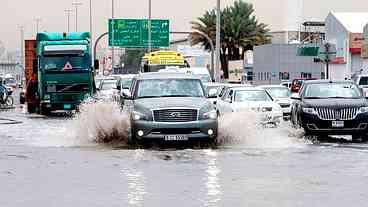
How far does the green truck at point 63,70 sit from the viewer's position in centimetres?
3812

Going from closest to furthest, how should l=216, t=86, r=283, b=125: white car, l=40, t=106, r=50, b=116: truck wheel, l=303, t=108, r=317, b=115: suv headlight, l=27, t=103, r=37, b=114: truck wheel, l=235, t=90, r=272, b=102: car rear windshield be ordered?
l=303, t=108, r=317, b=115: suv headlight, l=216, t=86, r=283, b=125: white car, l=235, t=90, r=272, b=102: car rear windshield, l=40, t=106, r=50, b=116: truck wheel, l=27, t=103, r=37, b=114: truck wheel

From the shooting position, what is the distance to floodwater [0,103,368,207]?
1191 centimetres

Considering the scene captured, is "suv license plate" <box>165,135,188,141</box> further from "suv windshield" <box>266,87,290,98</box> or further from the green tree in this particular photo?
the green tree

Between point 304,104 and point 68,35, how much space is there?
18234 mm

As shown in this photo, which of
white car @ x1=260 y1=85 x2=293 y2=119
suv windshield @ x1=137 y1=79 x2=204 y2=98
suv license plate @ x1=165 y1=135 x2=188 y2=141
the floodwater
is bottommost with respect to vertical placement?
the floodwater

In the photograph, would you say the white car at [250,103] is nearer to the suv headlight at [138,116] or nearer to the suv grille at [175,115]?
the suv grille at [175,115]

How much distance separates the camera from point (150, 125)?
19141 millimetres

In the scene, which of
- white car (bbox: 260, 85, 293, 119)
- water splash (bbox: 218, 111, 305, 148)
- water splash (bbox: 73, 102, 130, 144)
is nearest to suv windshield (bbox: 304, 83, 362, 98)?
water splash (bbox: 218, 111, 305, 148)

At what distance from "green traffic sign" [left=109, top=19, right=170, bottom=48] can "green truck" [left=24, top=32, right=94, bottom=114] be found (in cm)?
3038

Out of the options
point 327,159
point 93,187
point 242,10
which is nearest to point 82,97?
point 327,159

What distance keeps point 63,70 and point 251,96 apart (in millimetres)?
11886

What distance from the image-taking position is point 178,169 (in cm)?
1551

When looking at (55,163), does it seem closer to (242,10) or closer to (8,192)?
(8,192)

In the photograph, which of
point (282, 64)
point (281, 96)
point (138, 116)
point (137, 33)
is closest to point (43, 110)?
point (281, 96)
